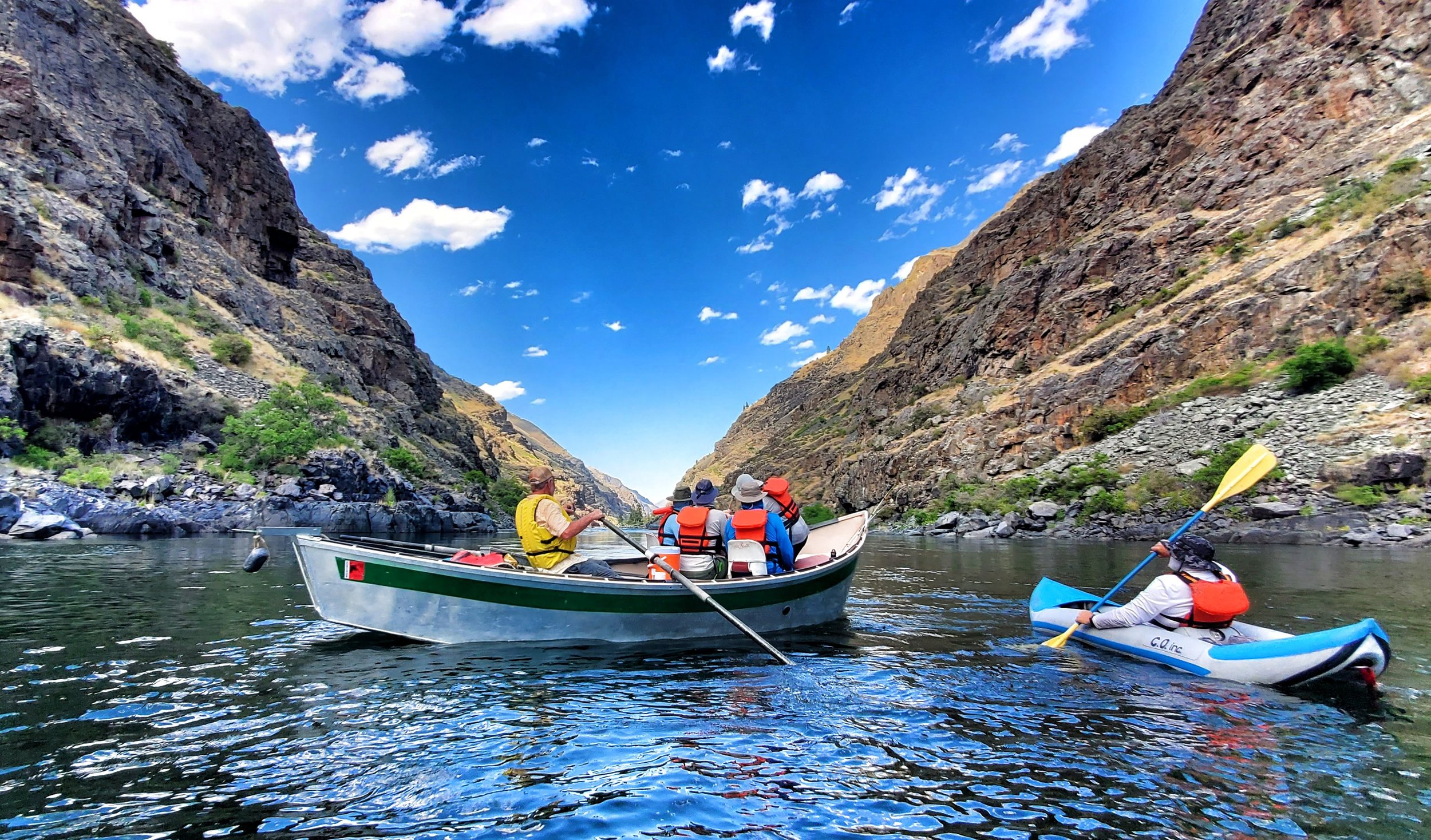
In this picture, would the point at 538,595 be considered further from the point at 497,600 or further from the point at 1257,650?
the point at 1257,650

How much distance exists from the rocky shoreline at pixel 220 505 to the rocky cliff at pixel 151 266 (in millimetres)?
4559

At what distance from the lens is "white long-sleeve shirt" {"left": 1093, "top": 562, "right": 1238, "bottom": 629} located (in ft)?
25.0

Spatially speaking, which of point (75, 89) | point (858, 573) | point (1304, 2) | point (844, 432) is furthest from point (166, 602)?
point (844, 432)

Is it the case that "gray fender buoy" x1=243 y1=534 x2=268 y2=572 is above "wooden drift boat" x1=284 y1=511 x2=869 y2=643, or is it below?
above

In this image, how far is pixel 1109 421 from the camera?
143 ft

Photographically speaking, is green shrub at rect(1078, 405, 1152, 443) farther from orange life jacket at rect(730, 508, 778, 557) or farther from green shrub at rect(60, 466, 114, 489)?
green shrub at rect(60, 466, 114, 489)

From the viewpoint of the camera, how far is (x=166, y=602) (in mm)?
10812

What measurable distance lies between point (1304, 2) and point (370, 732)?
77.0 metres

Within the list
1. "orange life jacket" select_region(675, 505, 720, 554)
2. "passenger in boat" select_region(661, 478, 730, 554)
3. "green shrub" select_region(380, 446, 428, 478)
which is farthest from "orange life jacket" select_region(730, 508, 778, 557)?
"green shrub" select_region(380, 446, 428, 478)

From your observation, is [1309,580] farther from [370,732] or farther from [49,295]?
[49,295]

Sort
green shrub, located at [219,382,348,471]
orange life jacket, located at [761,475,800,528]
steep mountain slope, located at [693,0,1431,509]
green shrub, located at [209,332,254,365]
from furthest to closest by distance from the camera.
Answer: green shrub, located at [209,332,254,365]
green shrub, located at [219,382,348,471]
steep mountain slope, located at [693,0,1431,509]
orange life jacket, located at [761,475,800,528]

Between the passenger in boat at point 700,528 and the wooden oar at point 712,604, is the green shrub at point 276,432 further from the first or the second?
the wooden oar at point 712,604

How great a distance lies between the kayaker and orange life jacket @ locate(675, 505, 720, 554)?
5.07 ft

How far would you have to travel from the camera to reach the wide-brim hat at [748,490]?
9609 mm
